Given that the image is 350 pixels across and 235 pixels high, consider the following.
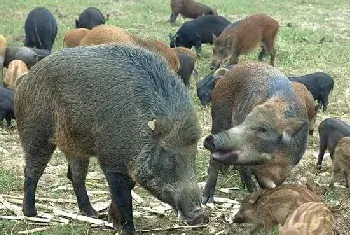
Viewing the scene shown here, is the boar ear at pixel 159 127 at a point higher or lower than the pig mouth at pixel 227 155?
higher

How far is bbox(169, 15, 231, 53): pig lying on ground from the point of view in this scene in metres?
14.7

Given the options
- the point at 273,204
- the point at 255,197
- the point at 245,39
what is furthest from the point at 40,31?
the point at 273,204

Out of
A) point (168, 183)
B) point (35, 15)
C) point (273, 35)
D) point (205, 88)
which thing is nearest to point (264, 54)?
point (273, 35)

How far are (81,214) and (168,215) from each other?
2.63ft

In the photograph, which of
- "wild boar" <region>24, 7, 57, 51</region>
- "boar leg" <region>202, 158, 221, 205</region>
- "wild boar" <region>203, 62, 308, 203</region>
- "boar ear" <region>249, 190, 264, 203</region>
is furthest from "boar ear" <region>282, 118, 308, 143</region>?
"wild boar" <region>24, 7, 57, 51</region>

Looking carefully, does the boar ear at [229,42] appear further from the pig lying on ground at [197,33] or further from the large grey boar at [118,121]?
the large grey boar at [118,121]

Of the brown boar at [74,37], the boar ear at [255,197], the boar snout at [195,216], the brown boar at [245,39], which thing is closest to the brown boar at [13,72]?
the brown boar at [74,37]

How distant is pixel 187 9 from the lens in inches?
728

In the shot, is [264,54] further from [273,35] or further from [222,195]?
[222,195]

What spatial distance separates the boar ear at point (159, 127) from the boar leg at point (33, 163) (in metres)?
1.14

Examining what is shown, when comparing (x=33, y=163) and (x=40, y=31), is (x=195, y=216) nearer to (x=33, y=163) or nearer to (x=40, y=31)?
(x=33, y=163)

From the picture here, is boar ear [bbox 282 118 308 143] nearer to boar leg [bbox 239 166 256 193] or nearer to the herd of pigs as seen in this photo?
the herd of pigs

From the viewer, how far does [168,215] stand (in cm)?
620

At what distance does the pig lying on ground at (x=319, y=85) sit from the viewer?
10398mm
